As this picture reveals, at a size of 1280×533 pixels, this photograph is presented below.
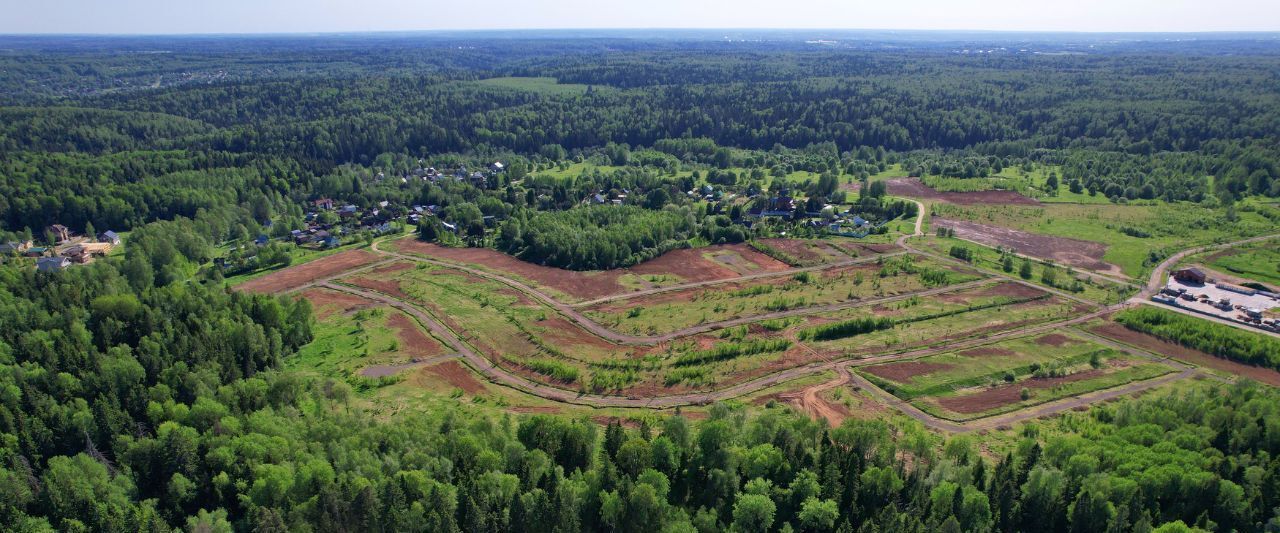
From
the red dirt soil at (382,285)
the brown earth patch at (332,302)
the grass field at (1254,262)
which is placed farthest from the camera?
the grass field at (1254,262)

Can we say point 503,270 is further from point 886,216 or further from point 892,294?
point 886,216

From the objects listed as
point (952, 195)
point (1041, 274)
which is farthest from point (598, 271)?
point (952, 195)

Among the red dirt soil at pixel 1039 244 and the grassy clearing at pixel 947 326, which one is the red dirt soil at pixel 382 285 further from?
the red dirt soil at pixel 1039 244

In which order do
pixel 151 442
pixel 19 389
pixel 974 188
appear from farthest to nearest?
pixel 974 188 → pixel 19 389 → pixel 151 442

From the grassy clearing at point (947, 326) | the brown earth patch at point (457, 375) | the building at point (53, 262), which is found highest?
the building at point (53, 262)

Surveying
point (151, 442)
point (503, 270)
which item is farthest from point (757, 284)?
point (151, 442)

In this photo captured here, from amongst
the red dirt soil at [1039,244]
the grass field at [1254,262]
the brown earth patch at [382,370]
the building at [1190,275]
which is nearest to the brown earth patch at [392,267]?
the brown earth patch at [382,370]

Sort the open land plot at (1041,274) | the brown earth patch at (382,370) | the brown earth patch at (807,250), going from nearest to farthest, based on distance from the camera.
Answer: the brown earth patch at (382,370)
the open land plot at (1041,274)
the brown earth patch at (807,250)
